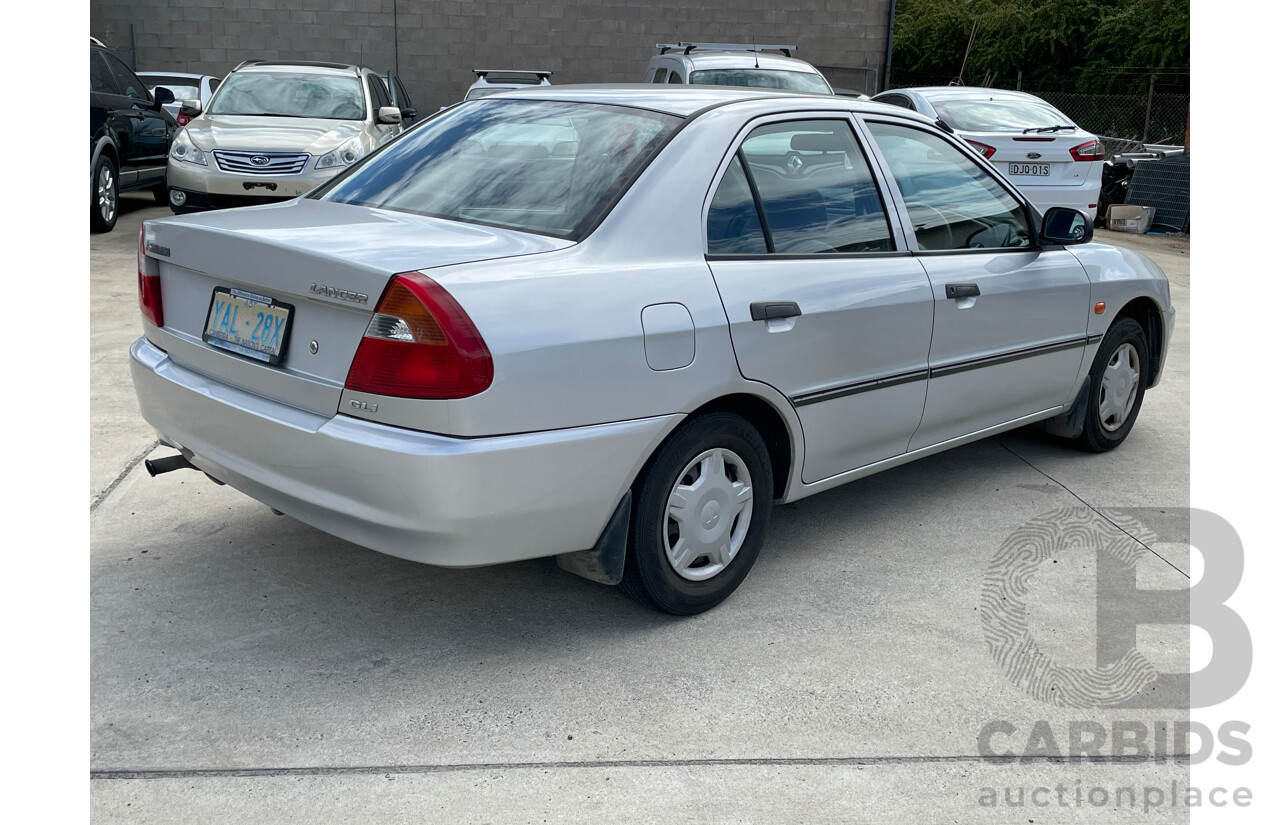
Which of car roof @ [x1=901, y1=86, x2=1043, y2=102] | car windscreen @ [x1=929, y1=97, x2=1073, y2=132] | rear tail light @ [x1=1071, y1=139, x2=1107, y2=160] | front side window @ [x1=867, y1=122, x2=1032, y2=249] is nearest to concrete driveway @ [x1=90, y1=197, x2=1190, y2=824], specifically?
front side window @ [x1=867, y1=122, x2=1032, y2=249]

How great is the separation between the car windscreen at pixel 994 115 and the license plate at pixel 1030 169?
39cm

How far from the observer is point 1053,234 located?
451 cm

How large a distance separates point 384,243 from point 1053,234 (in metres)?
2.72

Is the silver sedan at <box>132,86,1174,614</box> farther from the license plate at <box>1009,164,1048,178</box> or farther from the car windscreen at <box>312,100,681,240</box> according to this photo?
the license plate at <box>1009,164,1048,178</box>

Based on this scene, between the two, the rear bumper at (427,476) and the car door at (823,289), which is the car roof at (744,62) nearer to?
the car door at (823,289)

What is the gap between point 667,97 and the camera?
3744mm

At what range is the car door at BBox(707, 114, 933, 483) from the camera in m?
3.42

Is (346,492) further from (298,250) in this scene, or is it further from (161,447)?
(161,447)

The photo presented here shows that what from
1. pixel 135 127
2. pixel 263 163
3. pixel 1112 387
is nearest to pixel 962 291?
pixel 1112 387

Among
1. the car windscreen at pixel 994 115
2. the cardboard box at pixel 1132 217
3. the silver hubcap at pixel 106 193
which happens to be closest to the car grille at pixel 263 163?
the silver hubcap at pixel 106 193

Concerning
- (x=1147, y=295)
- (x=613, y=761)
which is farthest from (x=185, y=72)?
(x=613, y=761)

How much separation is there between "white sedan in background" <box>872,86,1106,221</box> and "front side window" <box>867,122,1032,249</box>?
22.3ft

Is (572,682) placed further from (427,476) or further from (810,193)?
(810,193)

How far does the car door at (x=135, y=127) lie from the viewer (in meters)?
11.2
